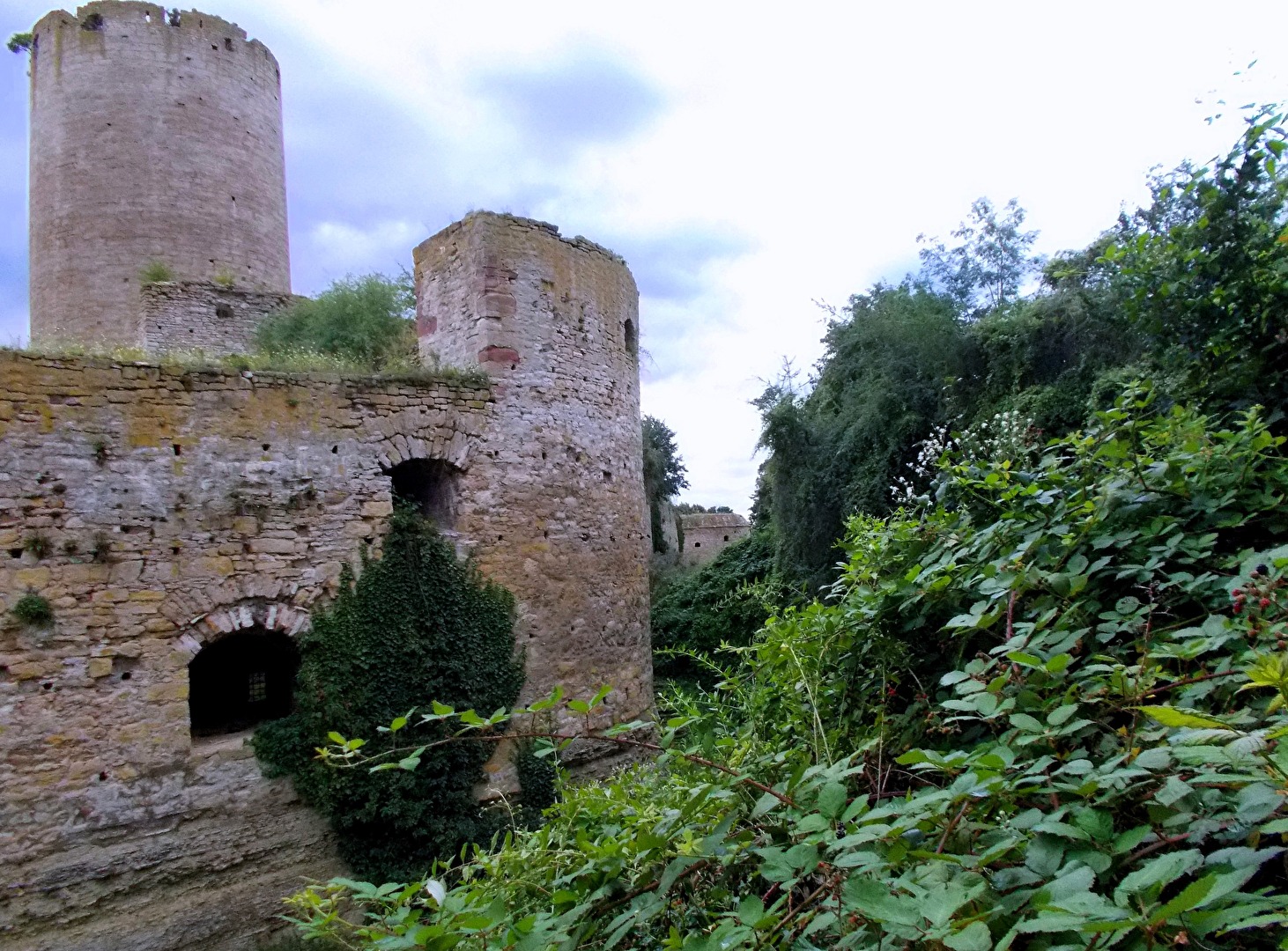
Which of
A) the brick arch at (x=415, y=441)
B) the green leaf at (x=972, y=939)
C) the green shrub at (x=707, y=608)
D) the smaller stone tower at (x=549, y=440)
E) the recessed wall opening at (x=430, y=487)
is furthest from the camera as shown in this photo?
the green shrub at (x=707, y=608)

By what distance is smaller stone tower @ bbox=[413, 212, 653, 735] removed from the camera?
8.04m

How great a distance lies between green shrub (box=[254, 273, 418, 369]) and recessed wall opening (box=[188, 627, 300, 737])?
3.53m

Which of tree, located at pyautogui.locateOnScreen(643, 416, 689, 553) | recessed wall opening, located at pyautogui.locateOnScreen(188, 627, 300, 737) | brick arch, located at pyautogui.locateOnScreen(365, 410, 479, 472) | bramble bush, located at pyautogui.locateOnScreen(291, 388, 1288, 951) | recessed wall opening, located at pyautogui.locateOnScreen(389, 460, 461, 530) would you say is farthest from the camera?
tree, located at pyautogui.locateOnScreen(643, 416, 689, 553)

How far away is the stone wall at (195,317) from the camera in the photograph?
11.1 m

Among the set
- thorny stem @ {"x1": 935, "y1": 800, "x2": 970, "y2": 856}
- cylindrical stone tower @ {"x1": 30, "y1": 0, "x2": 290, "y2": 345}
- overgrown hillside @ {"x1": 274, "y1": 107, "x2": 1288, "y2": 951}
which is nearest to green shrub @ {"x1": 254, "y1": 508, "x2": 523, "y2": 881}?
overgrown hillside @ {"x1": 274, "y1": 107, "x2": 1288, "y2": 951}

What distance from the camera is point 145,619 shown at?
6223 mm

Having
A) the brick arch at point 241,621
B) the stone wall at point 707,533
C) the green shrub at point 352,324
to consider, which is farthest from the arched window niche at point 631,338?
the stone wall at point 707,533

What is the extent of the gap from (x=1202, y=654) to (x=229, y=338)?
12.4m

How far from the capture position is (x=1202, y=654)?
5.82 ft

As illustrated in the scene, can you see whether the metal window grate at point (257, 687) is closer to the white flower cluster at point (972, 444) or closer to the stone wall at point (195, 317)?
the stone wall at point (195, 317)

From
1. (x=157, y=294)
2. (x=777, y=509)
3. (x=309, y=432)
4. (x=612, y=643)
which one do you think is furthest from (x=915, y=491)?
(x=157, y=294)

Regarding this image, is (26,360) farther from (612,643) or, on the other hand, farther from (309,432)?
(612,643)

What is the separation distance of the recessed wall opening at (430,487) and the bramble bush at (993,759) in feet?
17.4

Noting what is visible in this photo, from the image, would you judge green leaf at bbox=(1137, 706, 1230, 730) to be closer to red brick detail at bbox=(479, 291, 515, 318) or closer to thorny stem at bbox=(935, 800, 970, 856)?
thorny stem at bbox=(935, 800, 970, 856)
